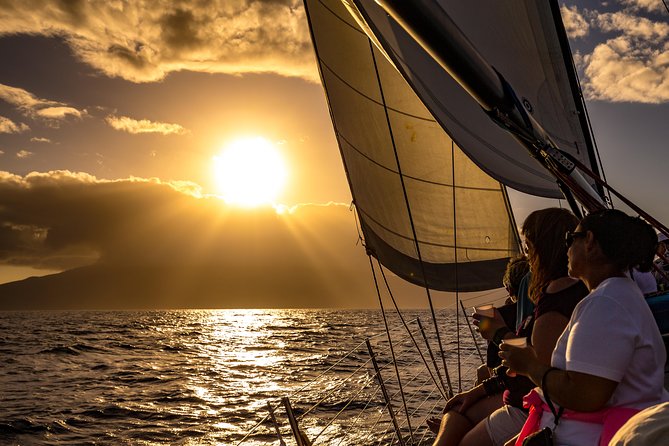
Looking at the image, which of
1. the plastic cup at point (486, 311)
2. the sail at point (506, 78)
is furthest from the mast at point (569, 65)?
the plastic cup at point (486, 311)

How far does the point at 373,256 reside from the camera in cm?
636

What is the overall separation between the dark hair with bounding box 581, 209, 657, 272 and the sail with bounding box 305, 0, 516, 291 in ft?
15.6

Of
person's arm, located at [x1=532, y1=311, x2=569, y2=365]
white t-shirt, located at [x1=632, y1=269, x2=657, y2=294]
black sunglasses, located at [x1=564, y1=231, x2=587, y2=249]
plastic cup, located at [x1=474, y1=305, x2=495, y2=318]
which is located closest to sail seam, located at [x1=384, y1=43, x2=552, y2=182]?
plastic cup, located at [x1=474, y1=305, x2=495, y2=318]

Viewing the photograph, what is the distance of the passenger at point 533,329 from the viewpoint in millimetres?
1723

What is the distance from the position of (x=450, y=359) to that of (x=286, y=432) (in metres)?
8.43

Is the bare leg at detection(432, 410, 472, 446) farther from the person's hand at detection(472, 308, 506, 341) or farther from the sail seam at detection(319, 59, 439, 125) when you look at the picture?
the sail seam at detection(319, 59, 439, 125)

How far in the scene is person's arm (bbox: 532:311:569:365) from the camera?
66.4 inches

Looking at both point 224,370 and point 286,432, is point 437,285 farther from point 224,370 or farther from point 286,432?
point 224,370

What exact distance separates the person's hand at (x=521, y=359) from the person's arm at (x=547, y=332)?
0.26 m

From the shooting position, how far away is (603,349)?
1249 millimetres

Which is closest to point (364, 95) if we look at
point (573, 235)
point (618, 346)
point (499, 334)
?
point (499, 334)

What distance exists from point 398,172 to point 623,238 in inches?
195

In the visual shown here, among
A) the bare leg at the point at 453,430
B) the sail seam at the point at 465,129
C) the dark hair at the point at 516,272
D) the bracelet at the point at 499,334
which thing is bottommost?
the bare leg at the point at 453,430

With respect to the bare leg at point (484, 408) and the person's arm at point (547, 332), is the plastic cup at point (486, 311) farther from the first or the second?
the person's arm at point (547, 332)
